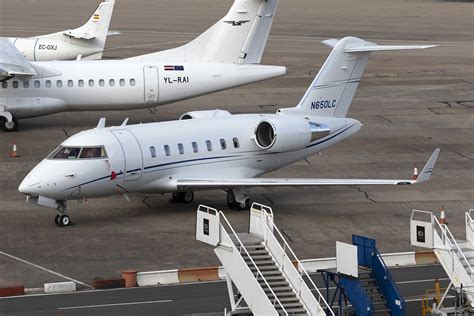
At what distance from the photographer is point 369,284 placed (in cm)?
2808

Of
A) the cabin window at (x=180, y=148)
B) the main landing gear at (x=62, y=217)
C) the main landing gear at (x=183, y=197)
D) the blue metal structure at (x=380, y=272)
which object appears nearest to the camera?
the blue metal structure at (x=380, y=272)

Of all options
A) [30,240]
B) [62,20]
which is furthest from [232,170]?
[62,20]

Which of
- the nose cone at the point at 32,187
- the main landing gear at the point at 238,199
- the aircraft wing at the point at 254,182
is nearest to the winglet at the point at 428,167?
the aircraft wing at the point at 254,182

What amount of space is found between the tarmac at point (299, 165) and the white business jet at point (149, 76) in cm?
133

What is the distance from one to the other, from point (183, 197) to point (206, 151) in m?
1.75

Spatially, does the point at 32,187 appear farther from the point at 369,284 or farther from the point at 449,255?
the point at 449,255

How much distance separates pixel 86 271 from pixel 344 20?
2345 inches

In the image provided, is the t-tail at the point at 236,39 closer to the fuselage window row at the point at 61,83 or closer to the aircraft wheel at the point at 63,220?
the fuselage window row at the point at 61,83

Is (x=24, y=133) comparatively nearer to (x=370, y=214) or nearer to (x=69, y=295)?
(x=370, y=214)

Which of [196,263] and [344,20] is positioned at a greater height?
[344,20]

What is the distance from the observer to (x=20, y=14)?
9100 centimetres

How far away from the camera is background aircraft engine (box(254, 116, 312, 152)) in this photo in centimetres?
3972

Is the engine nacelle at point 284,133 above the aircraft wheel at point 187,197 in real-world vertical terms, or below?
above

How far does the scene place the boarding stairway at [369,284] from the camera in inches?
1070
